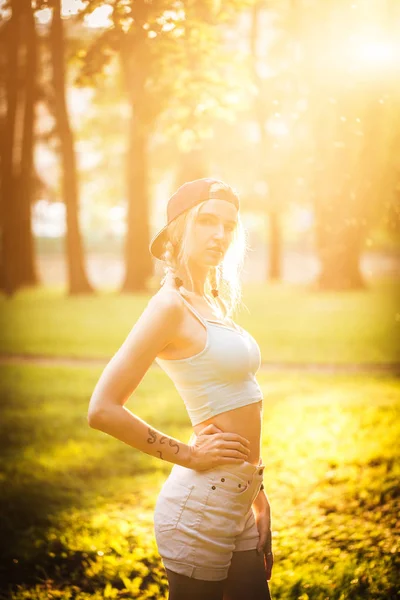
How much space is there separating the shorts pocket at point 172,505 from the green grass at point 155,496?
2.03m

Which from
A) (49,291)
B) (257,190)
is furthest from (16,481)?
(257,190)

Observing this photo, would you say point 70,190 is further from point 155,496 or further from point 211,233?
point 211,233

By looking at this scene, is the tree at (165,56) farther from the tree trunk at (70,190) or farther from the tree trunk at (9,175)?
the tree trunk at (9,175)

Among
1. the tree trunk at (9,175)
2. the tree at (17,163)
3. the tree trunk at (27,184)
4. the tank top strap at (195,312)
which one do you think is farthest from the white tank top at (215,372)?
the tree trunk at (9,175)

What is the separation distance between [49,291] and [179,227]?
2616 cm

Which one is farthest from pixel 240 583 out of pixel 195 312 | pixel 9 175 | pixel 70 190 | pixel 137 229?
pixel 137 229

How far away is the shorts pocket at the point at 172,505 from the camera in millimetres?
2607

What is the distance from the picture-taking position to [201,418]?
2.69 metres

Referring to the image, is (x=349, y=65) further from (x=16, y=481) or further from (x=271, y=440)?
(x=16, y=481)

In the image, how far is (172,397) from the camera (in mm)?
11062

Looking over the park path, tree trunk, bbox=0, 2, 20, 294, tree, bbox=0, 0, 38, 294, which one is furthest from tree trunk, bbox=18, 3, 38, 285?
the park path

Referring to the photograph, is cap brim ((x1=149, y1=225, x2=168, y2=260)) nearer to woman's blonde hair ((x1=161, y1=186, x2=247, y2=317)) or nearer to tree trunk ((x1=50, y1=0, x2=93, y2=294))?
woman's blonde hair ((x1=161, y1=186, x2=247, y2=317))

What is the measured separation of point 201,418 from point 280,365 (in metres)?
10.9

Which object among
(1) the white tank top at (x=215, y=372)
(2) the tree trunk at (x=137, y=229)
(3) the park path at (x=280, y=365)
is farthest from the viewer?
(2) the tree trunk at (x=137, y=229)
